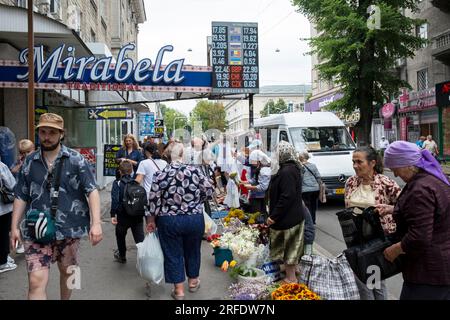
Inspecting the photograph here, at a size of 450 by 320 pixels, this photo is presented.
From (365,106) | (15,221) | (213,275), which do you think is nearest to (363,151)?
(213,275)

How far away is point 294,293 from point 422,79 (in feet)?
93.6

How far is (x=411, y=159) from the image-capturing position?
310 centimetres

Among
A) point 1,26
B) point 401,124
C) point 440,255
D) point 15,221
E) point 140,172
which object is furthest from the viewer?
point 401,124

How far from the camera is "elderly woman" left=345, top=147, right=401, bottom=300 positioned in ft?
13.7

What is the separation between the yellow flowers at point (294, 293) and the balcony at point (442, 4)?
84.8ft

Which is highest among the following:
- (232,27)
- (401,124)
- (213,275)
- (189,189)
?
(232,27)

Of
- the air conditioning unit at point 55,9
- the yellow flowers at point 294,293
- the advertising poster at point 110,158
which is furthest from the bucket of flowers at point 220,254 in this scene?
the air conditioning unit at point 55,9

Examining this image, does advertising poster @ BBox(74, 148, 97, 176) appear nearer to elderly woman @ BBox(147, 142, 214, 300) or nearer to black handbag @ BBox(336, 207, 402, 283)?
elderly woman @ BBox(147, 142, 214, 300)

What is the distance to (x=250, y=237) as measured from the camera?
20.1 ft

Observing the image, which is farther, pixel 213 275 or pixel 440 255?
pixel 213 275

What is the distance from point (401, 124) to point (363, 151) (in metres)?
29.4

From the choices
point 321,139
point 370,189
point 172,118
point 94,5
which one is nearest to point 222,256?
point 370,189

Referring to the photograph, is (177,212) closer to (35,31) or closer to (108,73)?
(35,31)

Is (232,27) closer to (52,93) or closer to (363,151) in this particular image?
(52,93)
